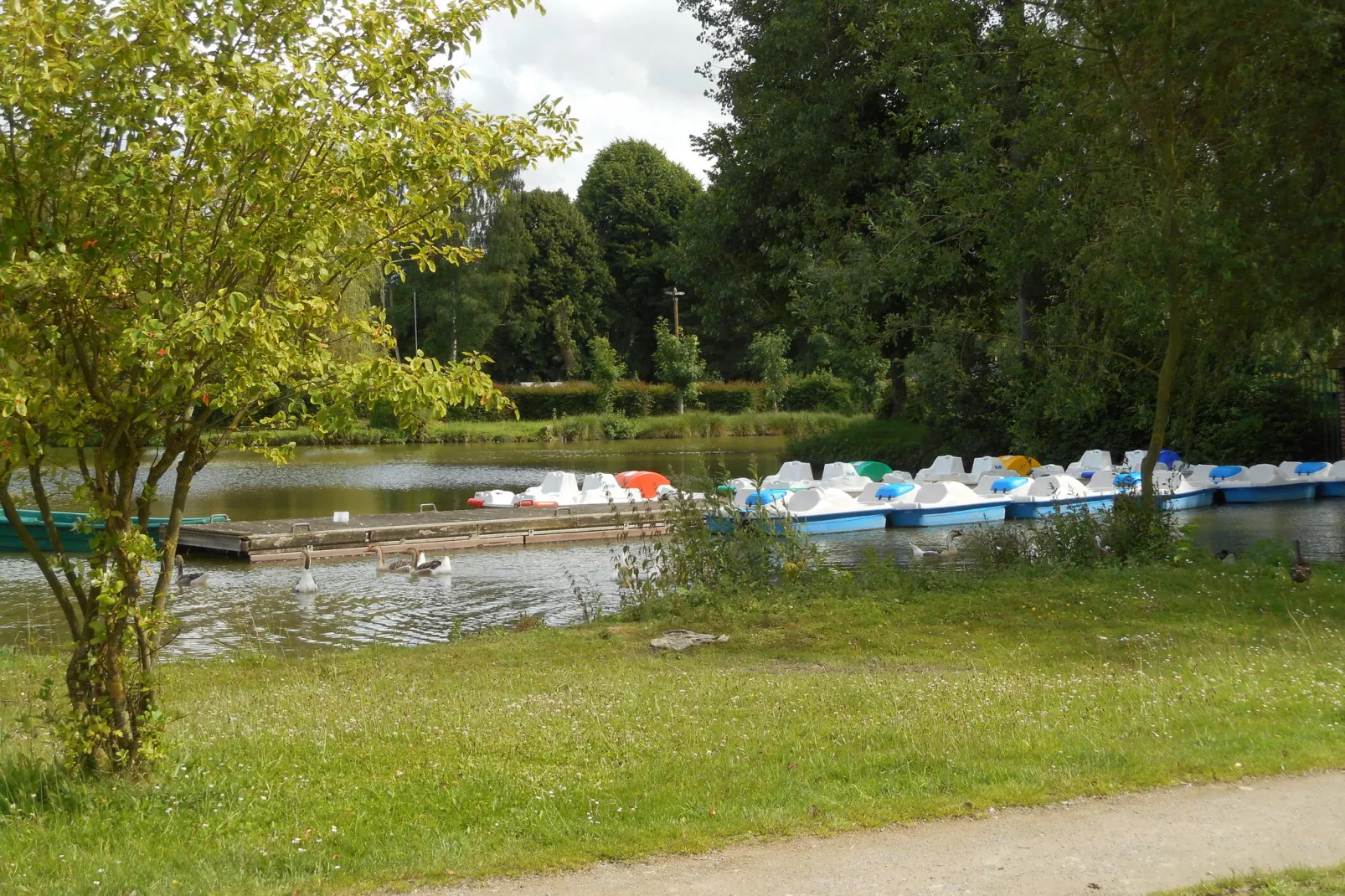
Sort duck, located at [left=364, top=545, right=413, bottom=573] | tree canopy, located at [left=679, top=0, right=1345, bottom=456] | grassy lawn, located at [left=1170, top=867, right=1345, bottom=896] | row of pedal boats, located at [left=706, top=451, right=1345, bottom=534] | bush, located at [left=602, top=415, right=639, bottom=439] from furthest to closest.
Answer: bush, located at [left=602, top=415, right=639, bottom=439] → row of pedal boats, located at [left=706, top=451, right=1345, bottom=534] → duck, located at [left=364, top=545, right=413, bottom=573] → tree canopy, located at [left=679, top=0, right=1345, bottom=456] → grassy lawn, located at [left=1170, top=867, right=1345, bottom=896]

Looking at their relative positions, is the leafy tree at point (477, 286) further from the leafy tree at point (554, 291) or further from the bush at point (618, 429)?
the bush at point (618, 429)

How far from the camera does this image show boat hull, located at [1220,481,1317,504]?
2781 cm

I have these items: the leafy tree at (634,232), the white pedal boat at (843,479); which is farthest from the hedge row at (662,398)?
the white pedal boat at (843,479)

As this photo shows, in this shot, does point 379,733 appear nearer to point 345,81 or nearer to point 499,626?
point 345,81

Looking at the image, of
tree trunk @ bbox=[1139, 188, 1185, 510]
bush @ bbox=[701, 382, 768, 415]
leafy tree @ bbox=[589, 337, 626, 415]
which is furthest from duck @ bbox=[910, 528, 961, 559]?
bush @ bbox=[701, 382, 768, 415]

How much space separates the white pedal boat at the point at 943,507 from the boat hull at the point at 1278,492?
6.20m

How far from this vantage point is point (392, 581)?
19484 mm

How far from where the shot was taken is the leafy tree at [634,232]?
3236 inches

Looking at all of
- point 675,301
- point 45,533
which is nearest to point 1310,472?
point 45,533

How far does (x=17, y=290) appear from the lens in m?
4.96

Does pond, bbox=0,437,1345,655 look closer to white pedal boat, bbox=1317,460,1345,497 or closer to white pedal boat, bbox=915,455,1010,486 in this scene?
white pedal boat, bbox=1317,460,1345,497

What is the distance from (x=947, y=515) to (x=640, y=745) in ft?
67.5

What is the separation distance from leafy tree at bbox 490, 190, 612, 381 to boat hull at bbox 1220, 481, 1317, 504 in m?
53.7

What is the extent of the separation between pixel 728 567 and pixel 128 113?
30.7 feet
